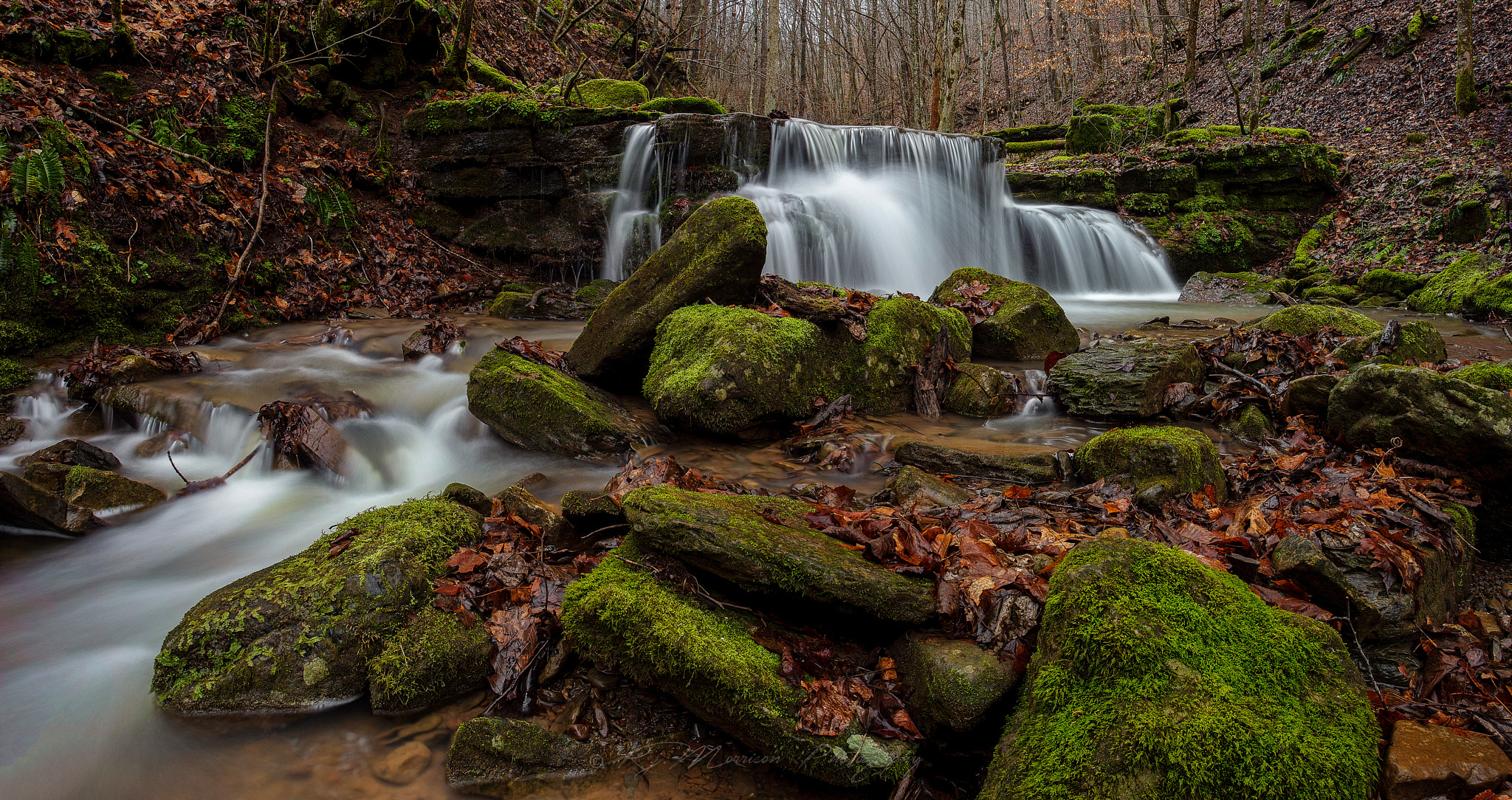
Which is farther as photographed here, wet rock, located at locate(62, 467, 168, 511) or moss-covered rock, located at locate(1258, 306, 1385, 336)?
moss-covered rock, located at locate(1258, 306, 1385, 336)

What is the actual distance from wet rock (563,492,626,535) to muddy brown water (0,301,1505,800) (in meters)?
1.02

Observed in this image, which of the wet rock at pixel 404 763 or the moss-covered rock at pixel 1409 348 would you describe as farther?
the moss-covered rock at pixel 1409 348

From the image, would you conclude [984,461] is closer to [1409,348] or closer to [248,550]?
[1409,348]

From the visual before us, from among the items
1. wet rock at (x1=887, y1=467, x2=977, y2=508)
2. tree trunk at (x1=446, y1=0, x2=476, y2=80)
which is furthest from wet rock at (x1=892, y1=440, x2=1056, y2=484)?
tree trunk at (x1=446, y1=0, x2=476, y2=80)

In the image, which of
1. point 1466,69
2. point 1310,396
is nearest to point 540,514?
point 1310,396

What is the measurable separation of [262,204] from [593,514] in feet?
28.4

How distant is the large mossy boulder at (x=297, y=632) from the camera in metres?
2.63

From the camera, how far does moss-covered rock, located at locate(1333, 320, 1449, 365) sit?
5871mm

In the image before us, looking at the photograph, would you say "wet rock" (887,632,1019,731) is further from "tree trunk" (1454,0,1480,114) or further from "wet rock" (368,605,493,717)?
"tree trunk" (1454,0,1480,114)

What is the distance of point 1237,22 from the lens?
29797 millimetres

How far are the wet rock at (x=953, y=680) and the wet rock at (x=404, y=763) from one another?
1.72 metres

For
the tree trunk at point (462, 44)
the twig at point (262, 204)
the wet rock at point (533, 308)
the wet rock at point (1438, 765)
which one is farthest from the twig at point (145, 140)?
the wet rock at point (1438, 765)

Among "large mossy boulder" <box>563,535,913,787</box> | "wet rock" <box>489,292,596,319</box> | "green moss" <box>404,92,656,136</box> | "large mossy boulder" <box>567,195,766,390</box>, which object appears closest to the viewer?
"large mossy boulder" <box>563,535,913,787</box>

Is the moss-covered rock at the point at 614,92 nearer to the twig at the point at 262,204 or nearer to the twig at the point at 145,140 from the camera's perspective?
the twig at the point at 262,204
